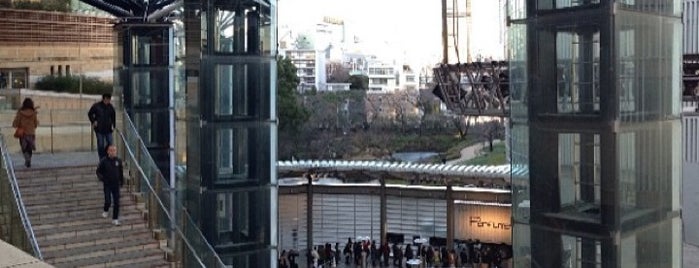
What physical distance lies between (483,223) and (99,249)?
1928 centimetres

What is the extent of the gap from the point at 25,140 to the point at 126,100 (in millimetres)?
4648

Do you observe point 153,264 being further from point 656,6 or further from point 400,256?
point 400,256

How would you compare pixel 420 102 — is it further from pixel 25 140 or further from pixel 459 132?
pixel 25 140

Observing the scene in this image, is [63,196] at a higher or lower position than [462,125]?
lower

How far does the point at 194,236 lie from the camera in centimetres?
1016

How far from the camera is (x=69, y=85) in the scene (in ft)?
85.1

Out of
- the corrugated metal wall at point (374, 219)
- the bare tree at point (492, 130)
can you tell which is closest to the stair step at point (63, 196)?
the corrugated metal wall at point (374, 219)

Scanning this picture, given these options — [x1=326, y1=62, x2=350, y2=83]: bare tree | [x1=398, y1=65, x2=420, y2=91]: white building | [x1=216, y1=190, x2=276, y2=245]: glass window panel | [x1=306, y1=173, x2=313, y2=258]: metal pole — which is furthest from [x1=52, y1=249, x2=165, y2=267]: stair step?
[x1=398, y1=65, x2=420, y2=91]: white building

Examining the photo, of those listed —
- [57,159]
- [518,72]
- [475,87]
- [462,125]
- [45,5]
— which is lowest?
[462,125]

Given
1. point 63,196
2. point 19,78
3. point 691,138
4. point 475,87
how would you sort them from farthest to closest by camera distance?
point 19,78 < point 475,87 < point 691,138 < point 63,196

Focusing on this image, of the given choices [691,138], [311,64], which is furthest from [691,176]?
[311,64]

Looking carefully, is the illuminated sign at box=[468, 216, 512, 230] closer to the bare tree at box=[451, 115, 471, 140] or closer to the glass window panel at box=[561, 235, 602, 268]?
the glass window panel at box=[561, 235, 602, 268]

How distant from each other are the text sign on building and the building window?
14176mm

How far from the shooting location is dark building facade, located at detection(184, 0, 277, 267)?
38.0ft
